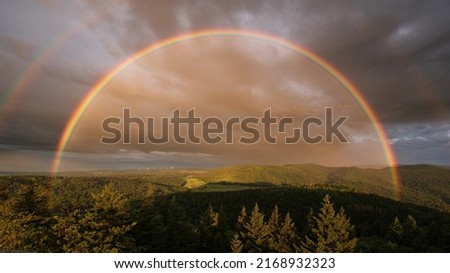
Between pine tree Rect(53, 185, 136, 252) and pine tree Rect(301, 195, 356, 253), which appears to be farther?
pine tree Rect(301, 195, 356, 253)

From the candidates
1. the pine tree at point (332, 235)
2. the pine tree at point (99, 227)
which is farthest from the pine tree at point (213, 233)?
the pine tree at point (99, 227)

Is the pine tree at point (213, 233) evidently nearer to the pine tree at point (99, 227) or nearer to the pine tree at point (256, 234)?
the pine tree at point (256, 234)

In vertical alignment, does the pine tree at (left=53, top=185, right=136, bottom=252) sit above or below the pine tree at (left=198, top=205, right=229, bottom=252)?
above

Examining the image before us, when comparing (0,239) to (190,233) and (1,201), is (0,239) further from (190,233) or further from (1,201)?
(190,233)

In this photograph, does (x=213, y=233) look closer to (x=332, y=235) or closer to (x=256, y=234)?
(x=256, y=234)

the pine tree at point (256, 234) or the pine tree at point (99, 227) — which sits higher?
the pine tree at point (99, 227)

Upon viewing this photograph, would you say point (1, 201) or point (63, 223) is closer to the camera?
point (63, 223)

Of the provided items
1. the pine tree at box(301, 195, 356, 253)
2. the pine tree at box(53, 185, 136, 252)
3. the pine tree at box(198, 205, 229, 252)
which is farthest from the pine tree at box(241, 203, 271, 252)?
the pine tree at box(53, 185, 136, 252)

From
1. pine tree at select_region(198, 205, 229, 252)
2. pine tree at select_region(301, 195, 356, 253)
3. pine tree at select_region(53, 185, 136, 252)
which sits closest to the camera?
pine tree at select_region(53, 185, 136, 252)

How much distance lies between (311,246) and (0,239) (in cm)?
3021

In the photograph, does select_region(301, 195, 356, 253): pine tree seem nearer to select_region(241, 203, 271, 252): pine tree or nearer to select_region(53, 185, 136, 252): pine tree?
select_region(241, 203, 271, 252): pine tree

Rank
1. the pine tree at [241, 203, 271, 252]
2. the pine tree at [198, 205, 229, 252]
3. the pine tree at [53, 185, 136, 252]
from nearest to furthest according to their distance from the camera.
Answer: the pine tree at [53, 185, 136, 252]
the pine tree at [198, 205, 229, 252]
the pine tree at [241, 203, 271, 252]

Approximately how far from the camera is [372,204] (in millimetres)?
137250
